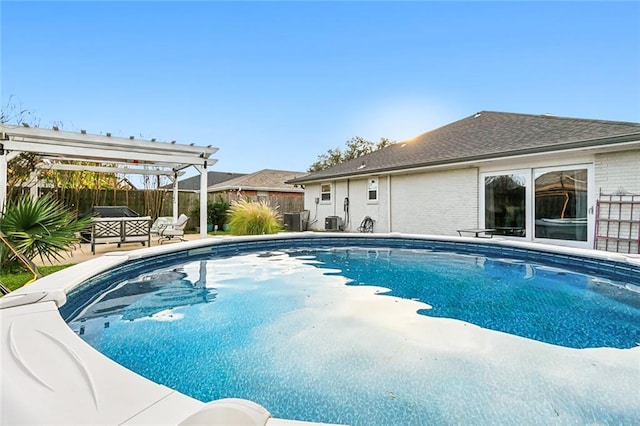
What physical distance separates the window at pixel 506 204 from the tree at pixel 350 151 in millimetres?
23522

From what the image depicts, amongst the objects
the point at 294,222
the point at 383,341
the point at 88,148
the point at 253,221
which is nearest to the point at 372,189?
the point at 294,222

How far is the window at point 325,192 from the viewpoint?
52.6 feet

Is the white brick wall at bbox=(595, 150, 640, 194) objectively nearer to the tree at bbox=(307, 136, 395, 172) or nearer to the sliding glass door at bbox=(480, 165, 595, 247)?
the sliding glass door at bbox=(480, 165, 595, 247)

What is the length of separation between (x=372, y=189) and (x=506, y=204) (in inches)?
205

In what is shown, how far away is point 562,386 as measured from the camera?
2.48 m

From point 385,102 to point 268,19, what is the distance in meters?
7.44

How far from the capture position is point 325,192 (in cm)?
1631

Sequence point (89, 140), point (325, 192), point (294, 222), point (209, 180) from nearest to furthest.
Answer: point (89, 140) → point (294, 222) → point (325, 192) → point (209, 180)

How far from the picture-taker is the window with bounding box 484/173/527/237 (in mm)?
9203

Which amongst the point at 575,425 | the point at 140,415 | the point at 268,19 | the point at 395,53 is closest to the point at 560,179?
the point at 395,53

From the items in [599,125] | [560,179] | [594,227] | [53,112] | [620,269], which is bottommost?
[620,269]

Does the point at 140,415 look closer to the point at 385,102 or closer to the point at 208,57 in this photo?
the point at 208,57

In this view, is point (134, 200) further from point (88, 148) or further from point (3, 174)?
point (3, 174)

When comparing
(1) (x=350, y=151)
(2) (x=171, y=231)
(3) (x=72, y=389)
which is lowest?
(3) (x=72, y=389)
